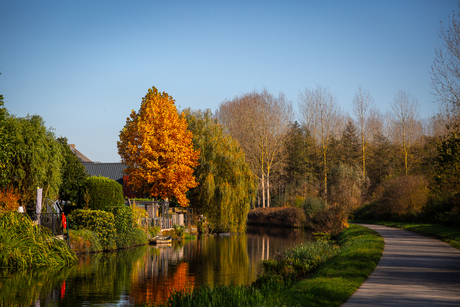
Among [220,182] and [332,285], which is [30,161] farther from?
[332,285]

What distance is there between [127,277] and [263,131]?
1407 inches

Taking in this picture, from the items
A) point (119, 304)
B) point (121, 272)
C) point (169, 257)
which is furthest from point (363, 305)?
point (169, 257)

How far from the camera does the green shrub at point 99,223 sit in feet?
66.8

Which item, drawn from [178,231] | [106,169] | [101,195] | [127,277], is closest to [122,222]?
[101,195]

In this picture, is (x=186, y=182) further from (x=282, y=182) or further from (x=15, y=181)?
(x=282, y=182)

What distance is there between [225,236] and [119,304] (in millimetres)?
22123

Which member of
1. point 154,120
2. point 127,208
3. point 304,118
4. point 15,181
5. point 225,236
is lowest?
point 225,236

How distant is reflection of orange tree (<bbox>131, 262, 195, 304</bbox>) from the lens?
35.4 ft

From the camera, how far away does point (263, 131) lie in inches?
1905

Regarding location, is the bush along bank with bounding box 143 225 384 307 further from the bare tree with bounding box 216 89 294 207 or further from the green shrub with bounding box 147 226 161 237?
the bare tree with bounding box 216 89 294 207

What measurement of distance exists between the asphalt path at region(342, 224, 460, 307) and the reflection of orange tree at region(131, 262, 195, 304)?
14.1ft

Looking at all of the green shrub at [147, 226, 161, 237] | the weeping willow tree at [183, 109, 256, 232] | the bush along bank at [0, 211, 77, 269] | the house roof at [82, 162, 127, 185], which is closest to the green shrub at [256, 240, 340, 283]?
the bush along bank at [0, 211, 77, 269]

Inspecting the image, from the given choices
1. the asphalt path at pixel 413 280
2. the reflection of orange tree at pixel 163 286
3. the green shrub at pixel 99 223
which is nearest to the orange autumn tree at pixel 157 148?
the green shrub at pixel 99 223

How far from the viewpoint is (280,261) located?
1415 centimetres
